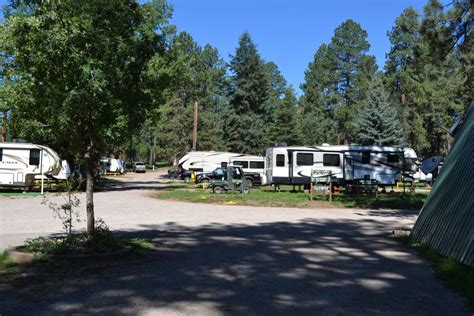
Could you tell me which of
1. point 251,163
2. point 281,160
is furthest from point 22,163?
point 251,163

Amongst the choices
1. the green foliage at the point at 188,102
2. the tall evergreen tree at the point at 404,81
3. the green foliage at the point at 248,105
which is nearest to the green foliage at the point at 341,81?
the tall evergreen tree at the point at 404,81

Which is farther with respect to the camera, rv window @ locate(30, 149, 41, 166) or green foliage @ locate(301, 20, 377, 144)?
green foliage @ locate(301, 20, 377, 144)

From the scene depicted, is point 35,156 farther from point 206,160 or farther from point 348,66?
point 348,66

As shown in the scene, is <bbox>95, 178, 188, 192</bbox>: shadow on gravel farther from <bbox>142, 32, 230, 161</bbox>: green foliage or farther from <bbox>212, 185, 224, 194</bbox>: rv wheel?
<bbox>212, 185, 224, 194</bbox>: rv wheel

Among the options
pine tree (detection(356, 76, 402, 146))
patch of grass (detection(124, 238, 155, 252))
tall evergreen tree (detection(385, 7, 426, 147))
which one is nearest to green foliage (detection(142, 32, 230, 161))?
patch of grass (detection(124, 238, 155, 252))

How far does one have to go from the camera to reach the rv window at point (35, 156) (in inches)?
1124

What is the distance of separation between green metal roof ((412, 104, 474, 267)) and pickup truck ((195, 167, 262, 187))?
2084 cm

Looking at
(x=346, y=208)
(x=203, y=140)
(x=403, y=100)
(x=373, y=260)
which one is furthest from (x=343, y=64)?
(x=373, y=260)

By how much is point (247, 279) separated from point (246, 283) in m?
0.25

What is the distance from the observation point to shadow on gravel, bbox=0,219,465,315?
523cm

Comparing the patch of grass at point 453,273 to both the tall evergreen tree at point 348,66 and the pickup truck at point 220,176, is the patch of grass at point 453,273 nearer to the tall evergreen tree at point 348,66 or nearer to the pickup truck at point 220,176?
the pickup truck at point 220,176

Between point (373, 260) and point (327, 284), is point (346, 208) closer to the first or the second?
point (373, 260)

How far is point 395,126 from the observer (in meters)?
44.0

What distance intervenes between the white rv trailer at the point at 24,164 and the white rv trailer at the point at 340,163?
13111 mm
